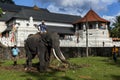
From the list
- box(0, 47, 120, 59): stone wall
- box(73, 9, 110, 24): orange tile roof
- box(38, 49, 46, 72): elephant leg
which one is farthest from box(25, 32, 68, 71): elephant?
box(73, 9, 110, 24): orange tile roof

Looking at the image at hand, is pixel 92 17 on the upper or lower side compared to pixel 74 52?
upper

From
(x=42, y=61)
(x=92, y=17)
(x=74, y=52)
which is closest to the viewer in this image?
(x=42, y=61)

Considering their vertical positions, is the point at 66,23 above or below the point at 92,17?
below

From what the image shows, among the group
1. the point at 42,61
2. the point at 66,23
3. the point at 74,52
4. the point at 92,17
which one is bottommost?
the point at 42,61

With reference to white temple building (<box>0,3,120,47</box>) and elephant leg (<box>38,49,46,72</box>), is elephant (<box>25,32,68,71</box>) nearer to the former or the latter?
elephant leg (<box>38,49,46,72</box>)

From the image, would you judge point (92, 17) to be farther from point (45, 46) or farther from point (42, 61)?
point (42, 61)

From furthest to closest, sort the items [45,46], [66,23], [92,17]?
[66,23], [92,17], [45,46]

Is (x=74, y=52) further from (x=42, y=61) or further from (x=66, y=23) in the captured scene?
(x=66, y=23)

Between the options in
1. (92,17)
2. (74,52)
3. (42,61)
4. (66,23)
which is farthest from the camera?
(66,23)

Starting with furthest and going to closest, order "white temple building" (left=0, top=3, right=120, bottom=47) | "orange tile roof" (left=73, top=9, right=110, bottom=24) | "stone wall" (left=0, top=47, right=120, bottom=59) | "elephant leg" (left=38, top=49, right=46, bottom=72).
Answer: "orange tile roof" (left=73, top=9, right=110, bottom=24) → "white temple building" (left=0, top=3, right=120, bottom=47) → "stone wall" (left=0, top=47, right=120, bottom=59) → "elephant leg" (left=38, top=49, right=46, bottom=72)

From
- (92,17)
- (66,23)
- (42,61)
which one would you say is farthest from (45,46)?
(66,23)

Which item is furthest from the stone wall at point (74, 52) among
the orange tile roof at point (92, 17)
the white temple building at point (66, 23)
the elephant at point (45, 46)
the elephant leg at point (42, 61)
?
the orange tile roof at point (92, 17)

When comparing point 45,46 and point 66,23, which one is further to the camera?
point 66,23

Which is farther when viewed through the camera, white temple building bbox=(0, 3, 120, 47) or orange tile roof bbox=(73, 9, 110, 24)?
orange tile roof bbox=(73, 9, 110, 24)
